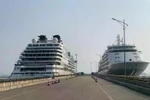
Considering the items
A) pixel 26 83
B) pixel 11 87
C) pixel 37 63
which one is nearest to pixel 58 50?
pixel 37 63

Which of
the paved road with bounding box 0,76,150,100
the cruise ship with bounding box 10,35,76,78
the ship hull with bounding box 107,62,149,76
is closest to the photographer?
the paved road with bounding box 0,76,150,100

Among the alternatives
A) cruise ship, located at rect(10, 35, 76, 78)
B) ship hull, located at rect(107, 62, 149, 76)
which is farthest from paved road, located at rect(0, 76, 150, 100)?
cruise ship, located at rect(10, 35, 76, 78)

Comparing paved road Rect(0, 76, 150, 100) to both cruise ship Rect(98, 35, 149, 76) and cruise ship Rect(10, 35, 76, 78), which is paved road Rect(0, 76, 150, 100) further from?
cruise ship Rect(10, 35, 76, 78)

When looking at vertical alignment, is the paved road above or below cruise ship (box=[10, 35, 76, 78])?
below

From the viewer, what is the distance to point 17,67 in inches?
3482

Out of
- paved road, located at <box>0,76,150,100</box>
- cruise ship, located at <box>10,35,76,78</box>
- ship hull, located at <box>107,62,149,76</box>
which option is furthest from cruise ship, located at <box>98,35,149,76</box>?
paved road, located at <box>0,76,150,100</box>

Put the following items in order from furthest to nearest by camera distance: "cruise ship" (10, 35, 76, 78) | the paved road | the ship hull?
"cruise ship" (10, 35, 76, 78) → the ship hull → the paved road

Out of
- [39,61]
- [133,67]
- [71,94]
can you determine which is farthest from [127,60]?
[71,94]

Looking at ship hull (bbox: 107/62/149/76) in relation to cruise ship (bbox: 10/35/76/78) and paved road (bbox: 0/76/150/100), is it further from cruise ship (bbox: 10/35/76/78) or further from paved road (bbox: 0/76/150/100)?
paved road (bbox: 0/76/150/100)

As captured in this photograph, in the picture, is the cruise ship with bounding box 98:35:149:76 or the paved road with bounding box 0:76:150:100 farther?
the cruise ship with bounding box 98:35:149:76

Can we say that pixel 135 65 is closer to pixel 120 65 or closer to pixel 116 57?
pixel 120 65

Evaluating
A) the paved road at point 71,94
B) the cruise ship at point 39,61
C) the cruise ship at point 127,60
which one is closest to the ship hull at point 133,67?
the cruise ship at point 127,60

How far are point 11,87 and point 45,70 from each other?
52.9 metres

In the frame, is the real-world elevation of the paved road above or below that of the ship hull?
below
